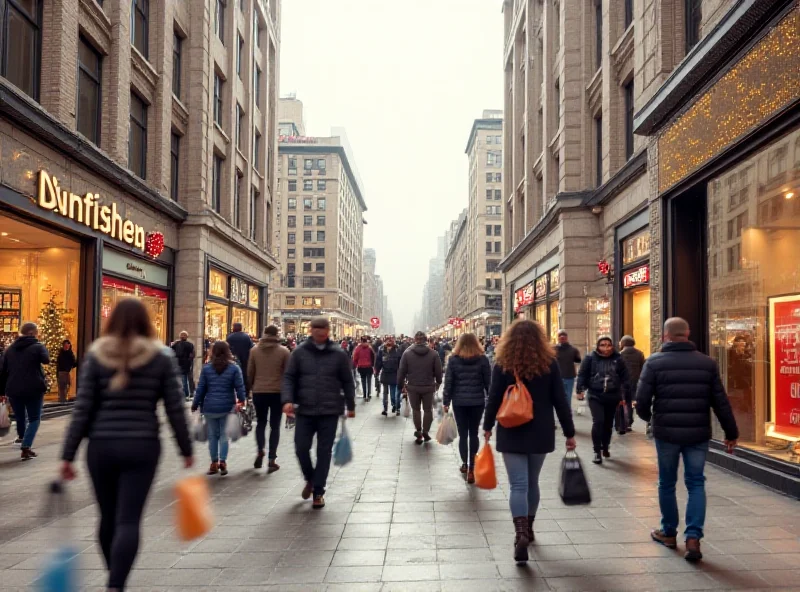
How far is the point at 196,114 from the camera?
76.2ft

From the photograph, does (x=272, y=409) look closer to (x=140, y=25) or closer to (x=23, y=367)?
(x=23, y=367)

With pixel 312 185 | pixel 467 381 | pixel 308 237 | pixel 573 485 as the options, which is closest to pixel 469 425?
pixel 467 381

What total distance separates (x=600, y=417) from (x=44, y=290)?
43.2ft

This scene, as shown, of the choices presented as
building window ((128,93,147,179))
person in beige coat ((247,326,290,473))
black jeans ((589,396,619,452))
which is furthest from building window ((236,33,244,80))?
black jeans ((589,396,619,452))

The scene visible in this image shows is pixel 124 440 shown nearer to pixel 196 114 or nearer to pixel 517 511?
pixel 517 511

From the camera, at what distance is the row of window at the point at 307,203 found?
299ft

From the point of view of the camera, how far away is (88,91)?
53.6ft

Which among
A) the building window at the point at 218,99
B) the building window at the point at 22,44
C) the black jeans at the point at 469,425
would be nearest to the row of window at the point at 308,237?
the building window at the point at 218,99

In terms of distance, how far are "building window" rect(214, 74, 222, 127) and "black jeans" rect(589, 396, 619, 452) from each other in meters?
21.4

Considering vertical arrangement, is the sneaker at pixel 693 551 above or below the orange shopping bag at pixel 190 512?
below

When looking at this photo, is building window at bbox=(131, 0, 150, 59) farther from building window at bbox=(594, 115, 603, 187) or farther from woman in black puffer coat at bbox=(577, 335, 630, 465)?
woman in black puffer coat at bbox=(577, 335, 630, 465)

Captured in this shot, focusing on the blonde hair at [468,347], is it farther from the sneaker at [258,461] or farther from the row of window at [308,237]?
the row of window at [308,237]

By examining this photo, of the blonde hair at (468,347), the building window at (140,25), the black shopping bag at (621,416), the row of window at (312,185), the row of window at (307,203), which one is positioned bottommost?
the black shopping bag at (621,416)

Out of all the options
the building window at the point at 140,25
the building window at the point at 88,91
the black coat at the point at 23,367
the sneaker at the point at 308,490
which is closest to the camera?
the sneaker at the point at 308,490
